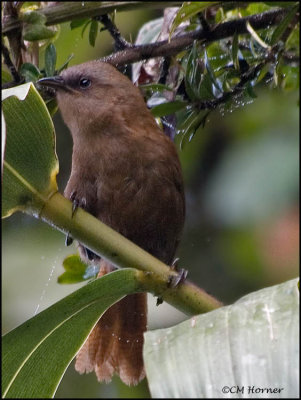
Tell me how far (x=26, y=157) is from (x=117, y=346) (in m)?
1.04

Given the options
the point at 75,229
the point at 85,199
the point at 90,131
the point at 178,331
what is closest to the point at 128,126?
the point at 90,131

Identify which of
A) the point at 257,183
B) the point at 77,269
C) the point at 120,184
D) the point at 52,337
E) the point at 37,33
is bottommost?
the point at 257,183

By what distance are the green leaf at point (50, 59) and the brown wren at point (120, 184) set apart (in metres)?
0.03

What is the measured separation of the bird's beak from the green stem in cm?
83

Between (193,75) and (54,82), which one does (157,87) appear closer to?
(193,75)

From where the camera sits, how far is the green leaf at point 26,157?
5.17 feet

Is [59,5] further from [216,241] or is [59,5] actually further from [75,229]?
[216,241]

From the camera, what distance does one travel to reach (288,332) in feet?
4.17

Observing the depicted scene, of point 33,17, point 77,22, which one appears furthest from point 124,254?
point 77,22

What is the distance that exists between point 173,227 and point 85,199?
1.03ft

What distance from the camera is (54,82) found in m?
2.46

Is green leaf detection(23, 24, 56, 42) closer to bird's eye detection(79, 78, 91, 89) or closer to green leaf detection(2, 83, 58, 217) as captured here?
bird's eye detection(79, 78, 91, 89)

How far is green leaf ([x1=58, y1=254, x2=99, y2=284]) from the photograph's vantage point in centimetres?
240

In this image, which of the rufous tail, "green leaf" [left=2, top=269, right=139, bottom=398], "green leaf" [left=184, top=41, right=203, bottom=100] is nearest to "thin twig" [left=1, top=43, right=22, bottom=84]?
"green leaf" [left=184, top=41, right=203, bottom=100]
